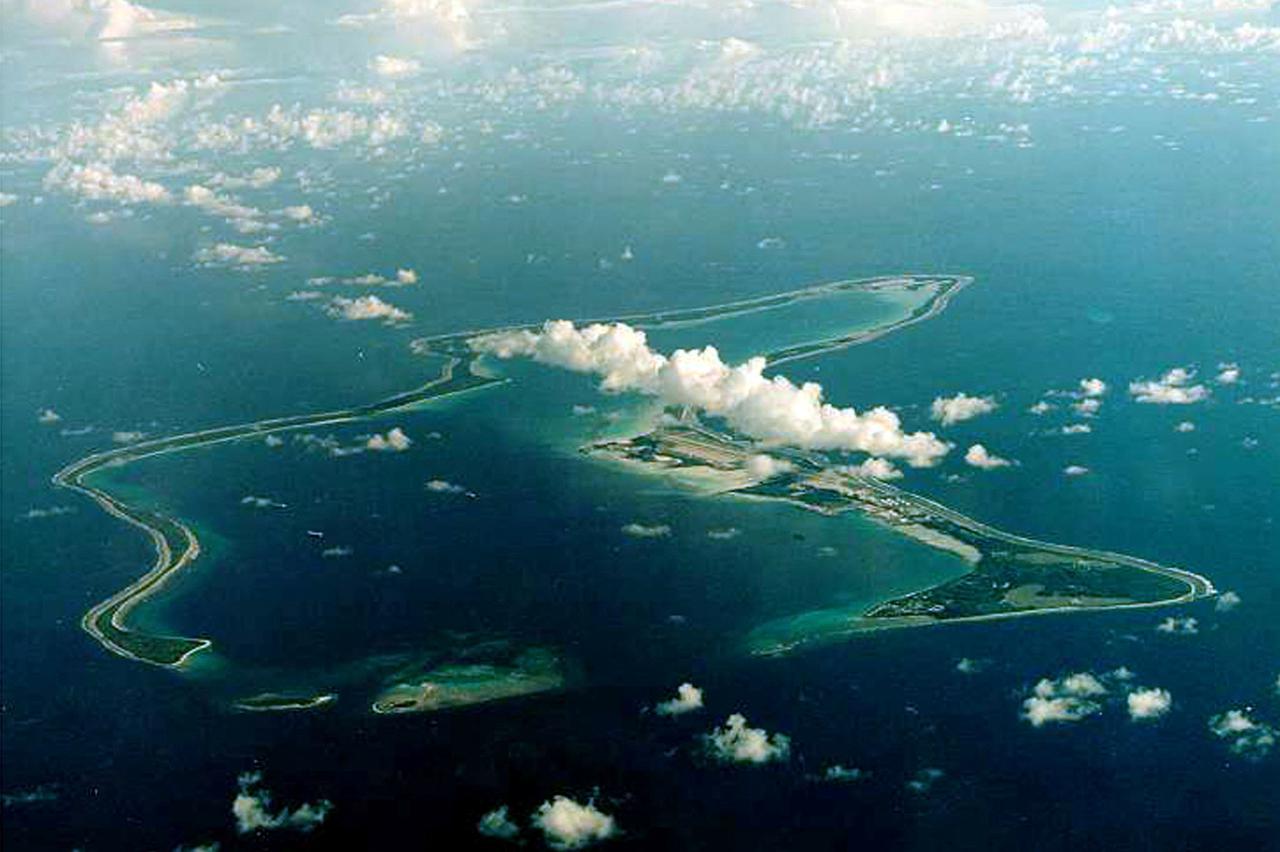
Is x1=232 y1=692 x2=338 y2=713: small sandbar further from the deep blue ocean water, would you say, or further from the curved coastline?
the curved coastline

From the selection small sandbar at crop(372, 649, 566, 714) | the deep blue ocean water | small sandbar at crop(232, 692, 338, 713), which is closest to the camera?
the deep blue ocean water

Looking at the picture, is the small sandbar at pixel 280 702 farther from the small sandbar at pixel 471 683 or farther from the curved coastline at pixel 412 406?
the curved coastline at pixel 412 406

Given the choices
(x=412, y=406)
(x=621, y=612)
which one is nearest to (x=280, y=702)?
(x=621, y=612)

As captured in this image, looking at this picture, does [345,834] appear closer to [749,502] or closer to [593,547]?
[593,547]

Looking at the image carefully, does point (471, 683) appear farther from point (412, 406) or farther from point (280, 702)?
point (412, 406)

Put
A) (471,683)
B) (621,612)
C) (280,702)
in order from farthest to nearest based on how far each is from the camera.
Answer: (621,612), (471,683), (280,702)

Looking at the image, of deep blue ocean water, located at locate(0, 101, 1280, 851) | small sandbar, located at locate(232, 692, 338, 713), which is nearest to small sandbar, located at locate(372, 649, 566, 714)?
deep blue ocean water, located at locate(0, 101, 1280, 851)

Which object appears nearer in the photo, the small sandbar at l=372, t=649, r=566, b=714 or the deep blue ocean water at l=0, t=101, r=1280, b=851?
the deep blue ocean water at l=0, t=101, r=1280, b=851

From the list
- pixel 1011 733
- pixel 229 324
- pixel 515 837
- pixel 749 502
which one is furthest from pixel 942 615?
pixel 229 324

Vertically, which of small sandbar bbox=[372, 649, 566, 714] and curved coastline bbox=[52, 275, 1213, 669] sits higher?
curved coastline bbox=[52, 275, 1213, 669]
